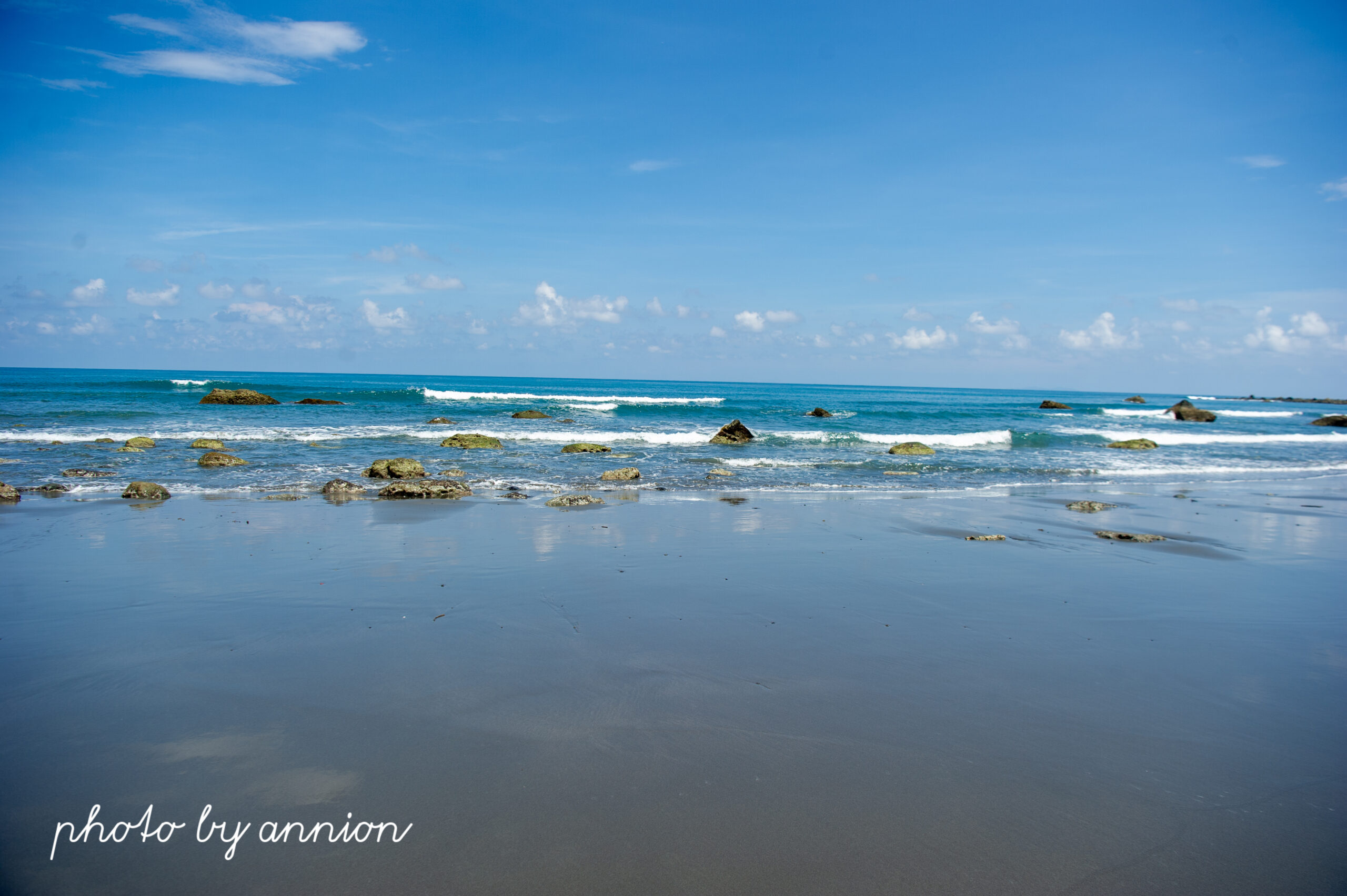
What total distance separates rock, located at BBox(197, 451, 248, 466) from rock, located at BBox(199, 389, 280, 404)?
2309cm

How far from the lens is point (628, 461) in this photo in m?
17.1

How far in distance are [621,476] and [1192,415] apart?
45.6m

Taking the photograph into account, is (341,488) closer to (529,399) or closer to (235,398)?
(235,398)

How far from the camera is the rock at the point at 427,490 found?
11.1m

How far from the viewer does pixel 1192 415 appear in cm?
4381

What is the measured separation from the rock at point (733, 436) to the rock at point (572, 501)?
12.4m

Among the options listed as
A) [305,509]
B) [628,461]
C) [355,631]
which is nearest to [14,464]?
[305,509]

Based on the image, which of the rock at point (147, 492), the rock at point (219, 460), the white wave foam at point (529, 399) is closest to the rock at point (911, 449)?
the rock at point (219, 460)

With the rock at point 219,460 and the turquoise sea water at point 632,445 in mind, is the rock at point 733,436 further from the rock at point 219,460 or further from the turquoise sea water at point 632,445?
the rock at point 219,460

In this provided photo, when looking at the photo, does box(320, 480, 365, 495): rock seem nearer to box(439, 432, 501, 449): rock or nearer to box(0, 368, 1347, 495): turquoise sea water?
box(0, 368, 1347, 495): turquoise sea water

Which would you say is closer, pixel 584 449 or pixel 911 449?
pixel 584 449

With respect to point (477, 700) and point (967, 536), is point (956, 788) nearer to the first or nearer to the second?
point (477, 700)

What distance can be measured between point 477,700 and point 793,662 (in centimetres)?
195

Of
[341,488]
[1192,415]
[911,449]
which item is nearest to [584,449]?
[341,488]
